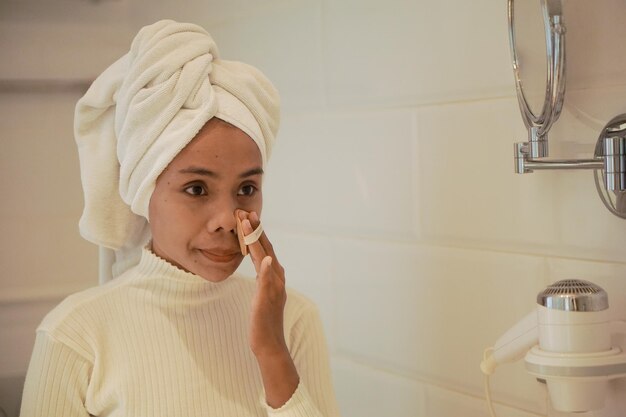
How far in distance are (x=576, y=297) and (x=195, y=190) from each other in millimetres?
410

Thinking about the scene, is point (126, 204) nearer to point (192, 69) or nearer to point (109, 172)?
point (109, 172)

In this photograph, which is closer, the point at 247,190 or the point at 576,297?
the point at 576,297

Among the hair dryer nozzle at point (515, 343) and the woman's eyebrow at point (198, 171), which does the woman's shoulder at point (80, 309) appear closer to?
the woman's eyebrow at point (198, 171)

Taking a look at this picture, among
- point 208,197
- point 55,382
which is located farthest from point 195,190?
point 55,382

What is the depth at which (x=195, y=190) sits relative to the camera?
38.0 inches

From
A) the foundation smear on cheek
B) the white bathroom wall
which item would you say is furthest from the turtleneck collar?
the white bathroom wall

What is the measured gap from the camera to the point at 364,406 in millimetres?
1272

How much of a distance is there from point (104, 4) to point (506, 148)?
968 millimetres

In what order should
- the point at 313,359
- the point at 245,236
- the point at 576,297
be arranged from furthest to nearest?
the point at 313,359 → the point at 245,236 → the point at 576,297

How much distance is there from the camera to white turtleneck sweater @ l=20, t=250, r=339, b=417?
0.98m

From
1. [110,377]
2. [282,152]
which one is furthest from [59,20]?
[110,377]

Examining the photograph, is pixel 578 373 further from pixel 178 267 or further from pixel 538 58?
pixel 178 267

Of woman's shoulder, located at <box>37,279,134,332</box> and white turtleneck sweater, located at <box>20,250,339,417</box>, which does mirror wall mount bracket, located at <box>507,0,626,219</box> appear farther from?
woman's shoulder, located at <box>37,279,134,332</box>

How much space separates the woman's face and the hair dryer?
0.34m
